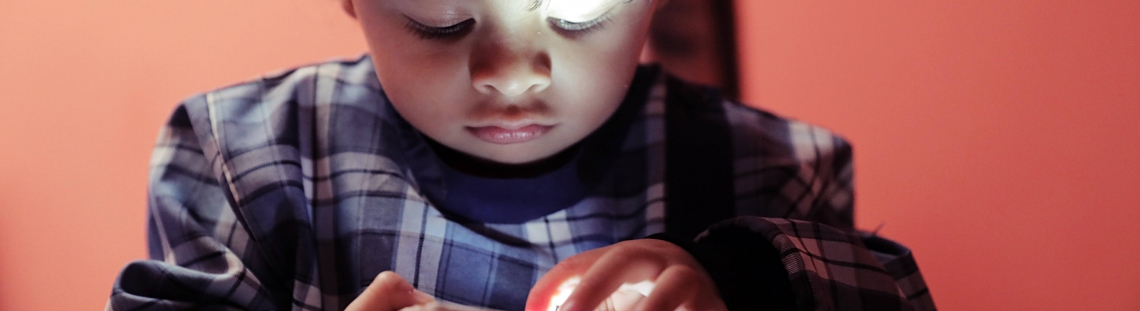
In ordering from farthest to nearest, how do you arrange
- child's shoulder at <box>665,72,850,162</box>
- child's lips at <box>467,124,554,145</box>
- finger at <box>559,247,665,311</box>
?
child's shoulder at <box>665,72,850,162</box>, child's lips at <box>467,124,554,145</box>, finger at <box>559,247,665,311</box>

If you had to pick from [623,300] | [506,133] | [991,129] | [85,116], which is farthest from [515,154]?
[991,129]

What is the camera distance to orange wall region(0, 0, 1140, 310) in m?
0.47

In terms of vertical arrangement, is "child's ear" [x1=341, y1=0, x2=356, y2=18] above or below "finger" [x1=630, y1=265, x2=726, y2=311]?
above

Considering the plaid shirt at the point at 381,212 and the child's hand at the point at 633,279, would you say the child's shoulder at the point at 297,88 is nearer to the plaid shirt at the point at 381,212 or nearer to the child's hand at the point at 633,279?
the plaid shirt at the point at 381,212

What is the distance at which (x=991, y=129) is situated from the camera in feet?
2.02

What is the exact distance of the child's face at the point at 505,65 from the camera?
431 millimetres

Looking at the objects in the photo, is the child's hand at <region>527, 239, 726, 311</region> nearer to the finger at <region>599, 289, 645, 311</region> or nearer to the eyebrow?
the finger at <region>599, 289, 645, 311</region>

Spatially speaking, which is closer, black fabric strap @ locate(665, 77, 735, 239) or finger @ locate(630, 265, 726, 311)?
finger @ locate(630, 265, 726, 311)

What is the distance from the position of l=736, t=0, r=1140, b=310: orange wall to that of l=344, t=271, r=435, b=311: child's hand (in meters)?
0.43

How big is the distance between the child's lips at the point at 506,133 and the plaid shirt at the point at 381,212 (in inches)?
3.1

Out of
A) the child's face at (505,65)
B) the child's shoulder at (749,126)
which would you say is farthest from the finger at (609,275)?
the child's shoulder at (749,126)

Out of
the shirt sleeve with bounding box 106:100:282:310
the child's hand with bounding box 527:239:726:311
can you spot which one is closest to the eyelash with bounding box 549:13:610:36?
the child's hand with bounding box 527:239:726:311

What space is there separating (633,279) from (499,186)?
159mm

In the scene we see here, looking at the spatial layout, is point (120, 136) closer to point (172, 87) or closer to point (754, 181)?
point (172, 87)
